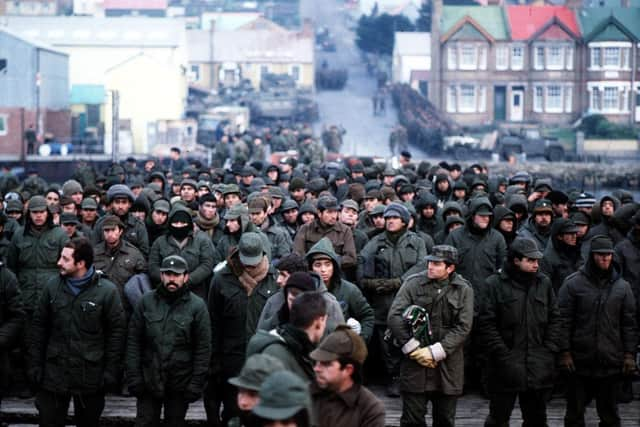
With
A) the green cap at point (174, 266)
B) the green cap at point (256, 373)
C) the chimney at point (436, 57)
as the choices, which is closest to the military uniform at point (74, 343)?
the green cap at point (174, 266)

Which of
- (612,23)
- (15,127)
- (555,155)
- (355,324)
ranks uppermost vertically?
(612,23)

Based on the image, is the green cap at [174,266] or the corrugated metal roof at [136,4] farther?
the corrugated metal roof at [136,4]

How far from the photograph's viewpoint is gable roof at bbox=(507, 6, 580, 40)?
279ft

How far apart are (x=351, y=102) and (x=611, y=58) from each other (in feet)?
67.9

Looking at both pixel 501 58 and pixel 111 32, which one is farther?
pixel 501 58

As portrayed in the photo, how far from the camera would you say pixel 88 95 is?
74.9 metres

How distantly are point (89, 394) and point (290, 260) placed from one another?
2.47 meters

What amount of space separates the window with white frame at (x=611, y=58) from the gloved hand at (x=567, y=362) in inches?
2942

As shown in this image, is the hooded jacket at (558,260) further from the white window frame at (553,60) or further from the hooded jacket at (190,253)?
the white window frame at (553,60)

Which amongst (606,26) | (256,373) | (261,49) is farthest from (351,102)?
(256,373)

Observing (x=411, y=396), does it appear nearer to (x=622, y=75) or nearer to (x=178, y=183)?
(x=178, y=183)

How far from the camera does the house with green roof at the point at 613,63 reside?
82375mm

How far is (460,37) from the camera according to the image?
282 feet

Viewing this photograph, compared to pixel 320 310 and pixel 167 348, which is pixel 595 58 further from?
pixel 320 310
